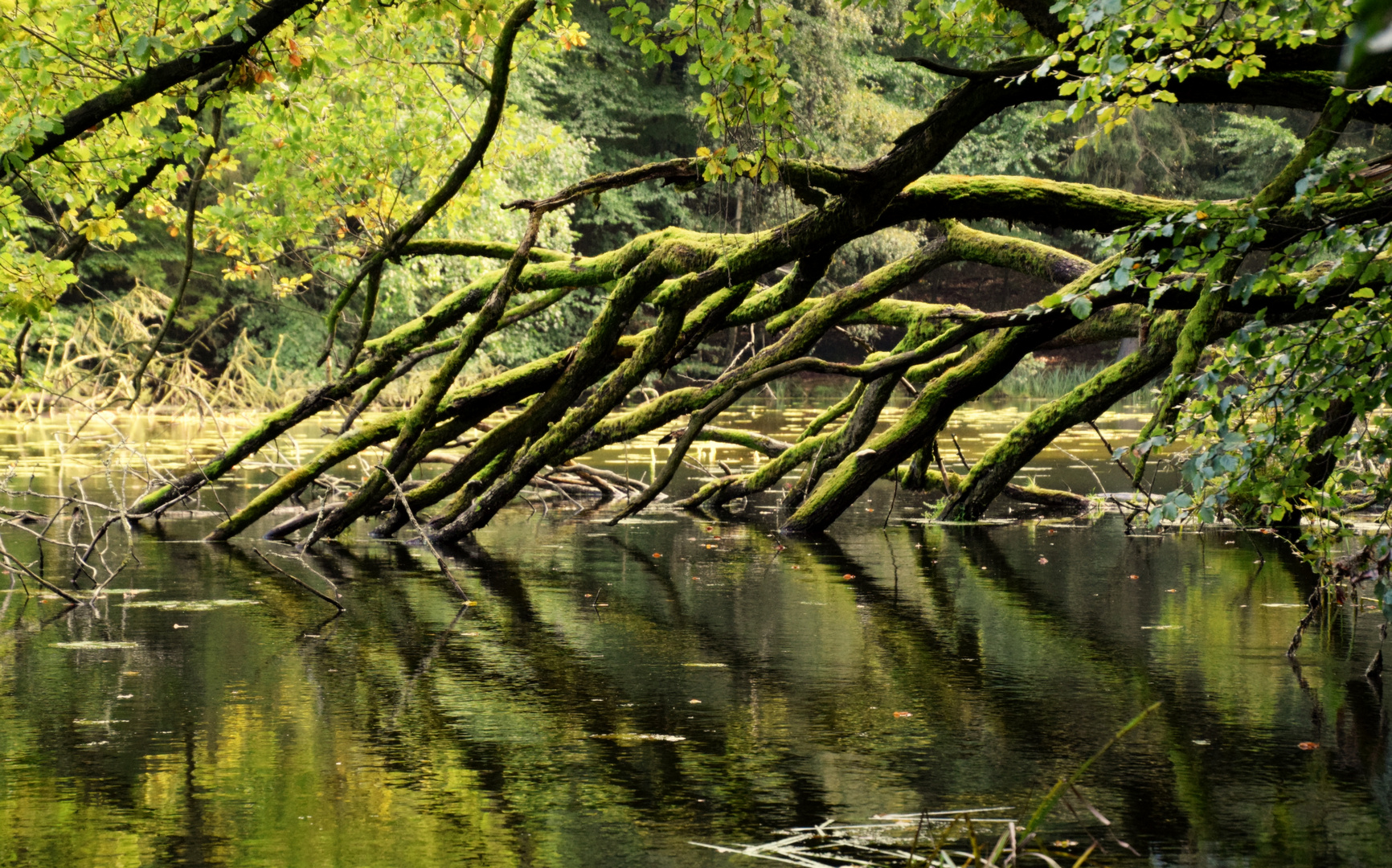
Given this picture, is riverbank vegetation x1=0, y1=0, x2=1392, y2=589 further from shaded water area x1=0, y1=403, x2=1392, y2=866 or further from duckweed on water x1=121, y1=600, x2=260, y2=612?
duckweed on water x1=121, y1=600, x2=260, y2=612

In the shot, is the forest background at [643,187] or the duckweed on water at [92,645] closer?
the duckweed on water at [92,645]

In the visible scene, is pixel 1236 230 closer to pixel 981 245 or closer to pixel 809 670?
pixel 809 670

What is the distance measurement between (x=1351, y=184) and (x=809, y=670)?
2962 millimetres

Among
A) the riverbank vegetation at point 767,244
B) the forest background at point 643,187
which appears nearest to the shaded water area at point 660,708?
the riverbank vegetation at point 767,244

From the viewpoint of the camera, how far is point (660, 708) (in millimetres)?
6055

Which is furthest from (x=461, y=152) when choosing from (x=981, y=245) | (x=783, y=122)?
(x=783, y=122)

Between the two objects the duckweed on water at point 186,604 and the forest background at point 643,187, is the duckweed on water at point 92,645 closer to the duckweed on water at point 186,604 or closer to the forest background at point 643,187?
the duckweed on water at point 186,604

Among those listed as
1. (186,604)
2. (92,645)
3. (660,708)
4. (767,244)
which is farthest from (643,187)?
(660,708)

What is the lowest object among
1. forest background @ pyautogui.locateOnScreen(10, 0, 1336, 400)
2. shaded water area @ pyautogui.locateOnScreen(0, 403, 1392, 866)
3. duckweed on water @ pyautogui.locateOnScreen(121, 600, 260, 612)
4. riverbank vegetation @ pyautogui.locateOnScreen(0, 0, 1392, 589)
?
shaded water area @ pyautogui.locateOnScreen(0, 403, 1392, 866)

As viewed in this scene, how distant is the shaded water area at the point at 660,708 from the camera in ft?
14.5

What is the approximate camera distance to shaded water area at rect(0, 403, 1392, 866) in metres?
4.41

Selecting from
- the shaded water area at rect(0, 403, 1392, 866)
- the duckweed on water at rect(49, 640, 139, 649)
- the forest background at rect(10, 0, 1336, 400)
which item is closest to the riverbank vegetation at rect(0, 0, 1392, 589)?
A: the shaded water area at rect(0, 403, 1392, 866)

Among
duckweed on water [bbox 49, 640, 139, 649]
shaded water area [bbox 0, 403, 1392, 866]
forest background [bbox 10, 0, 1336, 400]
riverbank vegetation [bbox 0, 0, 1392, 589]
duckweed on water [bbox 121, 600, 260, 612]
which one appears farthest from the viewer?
forest background [bbox 10, 0, 1336, 400]

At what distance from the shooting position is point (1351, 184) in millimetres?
5648
